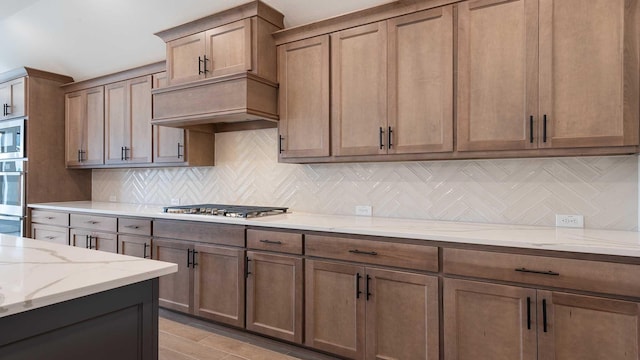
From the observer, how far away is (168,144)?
3.72 metres

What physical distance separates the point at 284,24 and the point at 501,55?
70.0 inches

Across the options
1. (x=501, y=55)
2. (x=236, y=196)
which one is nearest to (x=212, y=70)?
(x=236, y=196)

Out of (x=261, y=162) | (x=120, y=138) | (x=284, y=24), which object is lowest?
(x=261, y=162)

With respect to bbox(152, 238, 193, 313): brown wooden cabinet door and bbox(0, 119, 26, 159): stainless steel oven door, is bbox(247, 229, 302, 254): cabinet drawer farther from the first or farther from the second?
bbox(0, 119, 26, 159): stainless steel oven door

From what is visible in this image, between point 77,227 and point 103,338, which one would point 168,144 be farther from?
point 103,338

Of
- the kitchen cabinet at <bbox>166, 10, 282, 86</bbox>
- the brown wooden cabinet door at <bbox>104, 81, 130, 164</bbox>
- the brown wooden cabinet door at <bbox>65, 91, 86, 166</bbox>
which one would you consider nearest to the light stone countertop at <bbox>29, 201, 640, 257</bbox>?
the kitchen cabinet at <bbox>166, 10, 282, 86</bbox>

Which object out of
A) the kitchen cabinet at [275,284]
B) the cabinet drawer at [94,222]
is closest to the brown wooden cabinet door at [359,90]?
the kitchen cabinet at [275,284]

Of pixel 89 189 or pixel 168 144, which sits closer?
pixel 168 144

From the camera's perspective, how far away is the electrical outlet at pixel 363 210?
9.66 feet

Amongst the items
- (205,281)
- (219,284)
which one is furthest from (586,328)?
(205,281)

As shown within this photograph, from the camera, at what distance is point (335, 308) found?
238 centimetres

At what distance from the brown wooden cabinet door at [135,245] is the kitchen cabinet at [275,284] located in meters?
1.15

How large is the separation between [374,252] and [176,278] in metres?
1.83

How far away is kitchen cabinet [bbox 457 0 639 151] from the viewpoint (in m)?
1.92
